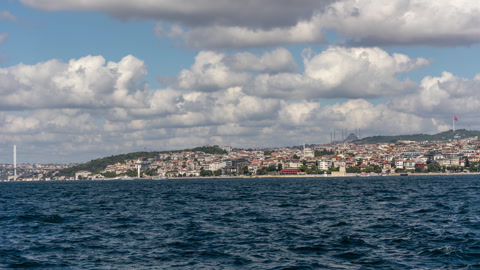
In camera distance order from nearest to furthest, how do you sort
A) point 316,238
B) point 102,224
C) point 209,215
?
1. point 316,238
2. point 102,224
3. point 209,215

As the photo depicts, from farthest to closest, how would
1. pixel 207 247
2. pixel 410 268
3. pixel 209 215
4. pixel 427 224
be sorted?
1. pixel 209 215
2. pixel 427 224
3. pixel 207 247
4. pixel 410 268

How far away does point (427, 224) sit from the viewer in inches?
1507

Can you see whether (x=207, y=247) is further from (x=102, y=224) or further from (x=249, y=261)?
(x=102, y=224)

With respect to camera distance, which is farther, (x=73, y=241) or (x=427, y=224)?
(x=427, y=224)

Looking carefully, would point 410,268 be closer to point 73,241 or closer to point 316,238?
point 316,238

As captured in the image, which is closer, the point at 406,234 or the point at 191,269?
the point at 191,269

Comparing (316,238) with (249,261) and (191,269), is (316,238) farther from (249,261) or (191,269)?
(191,269)

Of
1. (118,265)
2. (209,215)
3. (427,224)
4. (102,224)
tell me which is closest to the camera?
(118,265)

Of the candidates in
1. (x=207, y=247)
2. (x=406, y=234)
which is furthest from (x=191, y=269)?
(x=406, y=234)

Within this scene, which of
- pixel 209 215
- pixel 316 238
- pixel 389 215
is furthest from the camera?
pixel 209 215

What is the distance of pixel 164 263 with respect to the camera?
26.4 metres

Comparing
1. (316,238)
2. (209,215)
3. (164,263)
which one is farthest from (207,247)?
(209,215)

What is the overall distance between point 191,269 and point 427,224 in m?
20.2

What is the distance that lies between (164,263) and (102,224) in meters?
17.6
